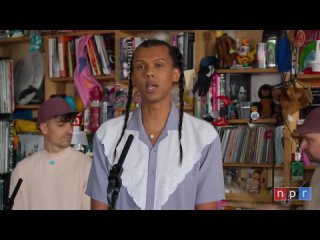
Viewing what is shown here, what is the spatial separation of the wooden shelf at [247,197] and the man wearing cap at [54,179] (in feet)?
2.77

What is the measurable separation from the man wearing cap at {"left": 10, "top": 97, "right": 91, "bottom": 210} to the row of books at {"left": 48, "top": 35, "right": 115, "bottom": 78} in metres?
0.76

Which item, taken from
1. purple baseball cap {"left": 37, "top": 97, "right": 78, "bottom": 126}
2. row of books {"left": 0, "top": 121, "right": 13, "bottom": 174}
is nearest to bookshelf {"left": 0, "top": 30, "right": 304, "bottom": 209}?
row of books {"left": 0, "top": 121, "right": 13, "bottom": 174}

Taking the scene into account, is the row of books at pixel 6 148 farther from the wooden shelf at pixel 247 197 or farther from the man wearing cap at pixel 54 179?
the wooden shelf at pixel 247 197

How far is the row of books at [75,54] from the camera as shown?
249 centimetres

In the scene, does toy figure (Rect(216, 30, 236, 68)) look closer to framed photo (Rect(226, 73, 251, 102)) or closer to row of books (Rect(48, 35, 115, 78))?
framed photo (Rect(226, 73, 251, 102))

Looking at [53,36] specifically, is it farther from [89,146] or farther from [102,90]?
[89,146]

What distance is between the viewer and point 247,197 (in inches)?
87.1

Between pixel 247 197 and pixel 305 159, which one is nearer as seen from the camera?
pixel 305 159

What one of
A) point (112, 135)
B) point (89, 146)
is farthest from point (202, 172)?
point (89, 146)

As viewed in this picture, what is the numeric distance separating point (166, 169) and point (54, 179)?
699mm

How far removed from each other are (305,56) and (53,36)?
1.40m

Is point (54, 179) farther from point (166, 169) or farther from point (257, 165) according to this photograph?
point (257, 165)

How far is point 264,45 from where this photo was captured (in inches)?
85.1

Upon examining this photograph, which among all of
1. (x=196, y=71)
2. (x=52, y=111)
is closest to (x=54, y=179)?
(x=52, y=111)
